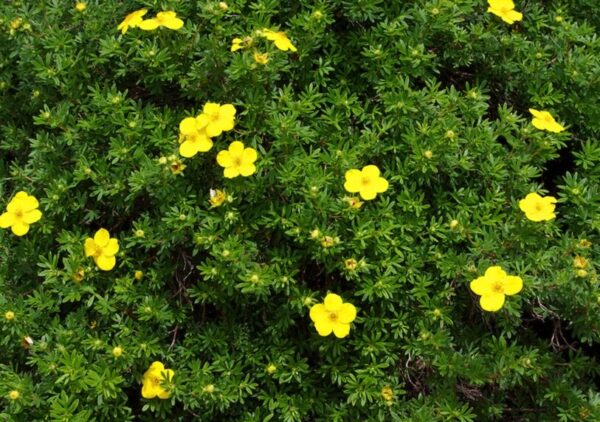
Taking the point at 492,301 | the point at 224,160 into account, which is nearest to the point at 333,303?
the point at 492,301

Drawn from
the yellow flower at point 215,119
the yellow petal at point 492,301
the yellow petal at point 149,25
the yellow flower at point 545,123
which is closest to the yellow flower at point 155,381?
the yellow flower at point 215,119

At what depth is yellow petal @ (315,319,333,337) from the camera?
268cm

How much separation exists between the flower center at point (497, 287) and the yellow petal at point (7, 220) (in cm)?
189

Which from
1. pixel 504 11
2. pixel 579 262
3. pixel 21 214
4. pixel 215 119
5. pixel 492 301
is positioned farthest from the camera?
pixel 504 11

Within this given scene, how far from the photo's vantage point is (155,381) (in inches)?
111

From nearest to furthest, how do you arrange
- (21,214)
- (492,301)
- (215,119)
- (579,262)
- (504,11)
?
(492,301) → (579,262) → (215,119) → (21,214) → (504,11)

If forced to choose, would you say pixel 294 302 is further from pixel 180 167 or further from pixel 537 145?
pixel 537 145

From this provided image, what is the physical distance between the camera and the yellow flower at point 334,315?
107 inches

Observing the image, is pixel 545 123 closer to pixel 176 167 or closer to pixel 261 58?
pixel 261 58

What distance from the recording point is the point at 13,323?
2.91 m

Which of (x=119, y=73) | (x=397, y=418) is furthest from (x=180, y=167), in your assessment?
(x=397, y=418)

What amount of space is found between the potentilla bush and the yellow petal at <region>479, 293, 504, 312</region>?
0.01 meters

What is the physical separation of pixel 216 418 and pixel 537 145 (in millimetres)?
1734

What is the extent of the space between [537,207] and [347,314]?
833 mm
